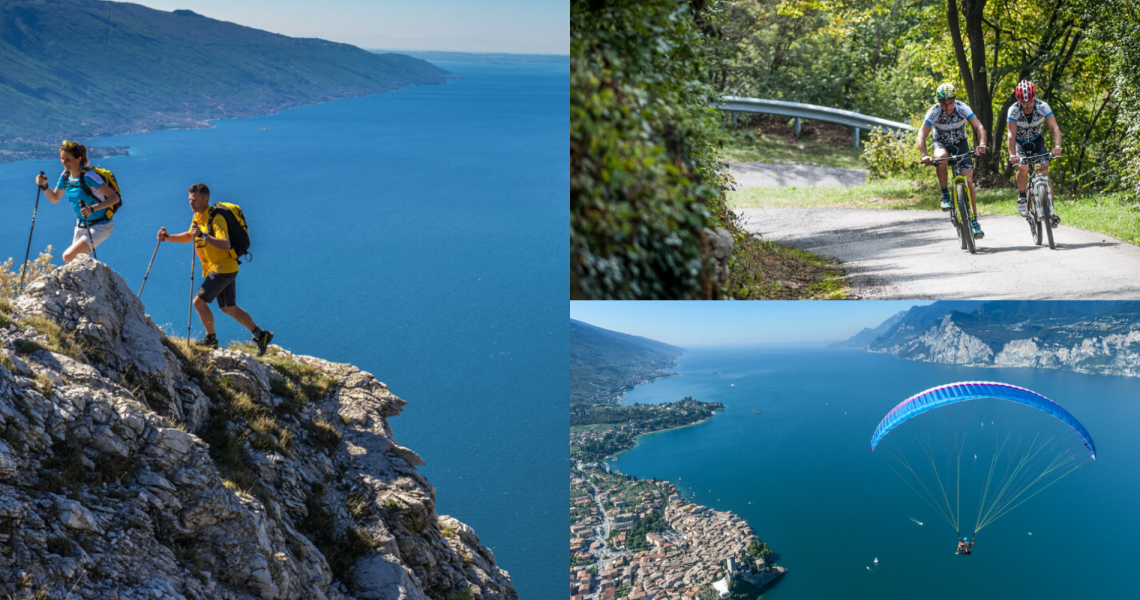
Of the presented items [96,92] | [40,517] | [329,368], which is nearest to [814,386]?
[329,368]

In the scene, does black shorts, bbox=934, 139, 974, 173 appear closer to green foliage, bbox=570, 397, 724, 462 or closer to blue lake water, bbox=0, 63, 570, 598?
green foliage, bbox=570, 397, 724, 462

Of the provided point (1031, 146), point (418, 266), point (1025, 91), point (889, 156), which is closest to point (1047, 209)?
point (1031, 146)

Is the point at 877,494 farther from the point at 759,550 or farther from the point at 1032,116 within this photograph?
the point at 1032,116

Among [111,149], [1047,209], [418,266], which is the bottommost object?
[418,266]

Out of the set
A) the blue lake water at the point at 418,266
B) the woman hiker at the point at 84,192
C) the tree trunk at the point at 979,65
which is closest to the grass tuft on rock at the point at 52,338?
the woman hiker at the point at 84,192

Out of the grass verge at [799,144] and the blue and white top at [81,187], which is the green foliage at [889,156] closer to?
the grass verge at [799,144]

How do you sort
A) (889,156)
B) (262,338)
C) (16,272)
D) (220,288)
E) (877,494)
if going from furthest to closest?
(877,494) → (262,338) → (16,272) → (220,288) → (889,156)
